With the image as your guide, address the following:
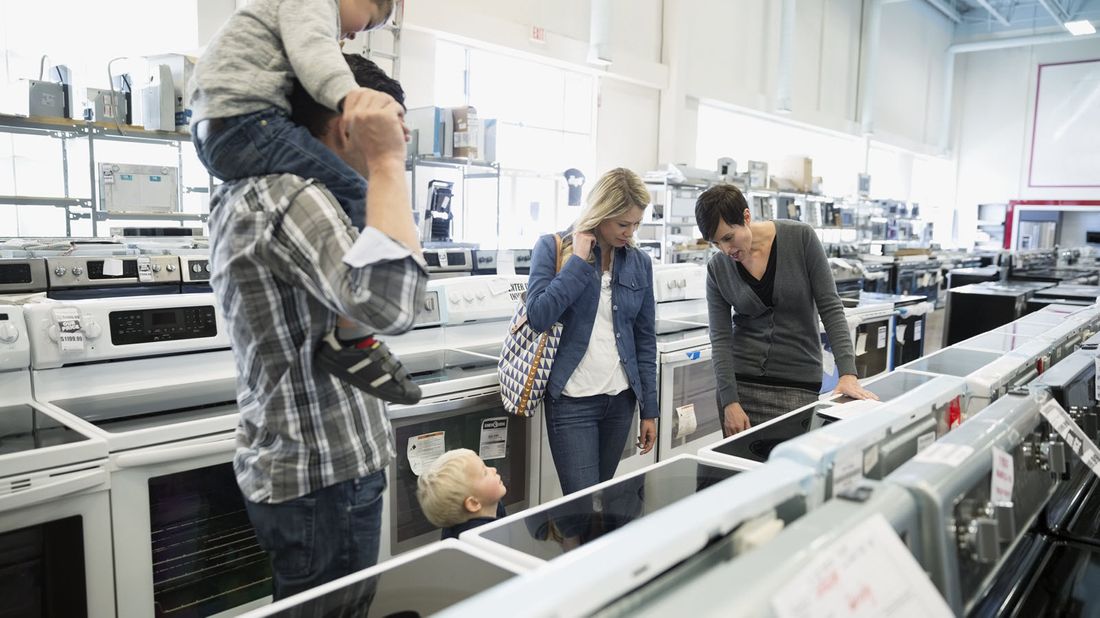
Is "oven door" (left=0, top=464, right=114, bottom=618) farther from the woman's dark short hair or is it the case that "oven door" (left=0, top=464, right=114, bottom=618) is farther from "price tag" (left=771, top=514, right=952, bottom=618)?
the woman's dark short hair

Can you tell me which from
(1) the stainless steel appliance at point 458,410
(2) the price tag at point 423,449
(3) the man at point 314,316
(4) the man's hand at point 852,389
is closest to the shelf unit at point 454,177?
(1) the stainless steel appliance at point 458,410

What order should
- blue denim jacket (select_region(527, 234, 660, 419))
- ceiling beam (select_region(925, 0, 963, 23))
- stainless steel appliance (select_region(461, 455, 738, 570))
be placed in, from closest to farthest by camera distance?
1. stainless steel appliance (select_region(461, 455, 738, 570))
2. blue denim jacket (select_region(527, 234, 660, 419))
3. ceiling beam (select_region(925, 0, 963, 23))

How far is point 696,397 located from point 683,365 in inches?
16.2

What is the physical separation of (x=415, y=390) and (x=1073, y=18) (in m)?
16.0

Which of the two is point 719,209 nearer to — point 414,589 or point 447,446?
point 447,446

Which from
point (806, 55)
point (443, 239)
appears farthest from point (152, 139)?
point (806, 55)

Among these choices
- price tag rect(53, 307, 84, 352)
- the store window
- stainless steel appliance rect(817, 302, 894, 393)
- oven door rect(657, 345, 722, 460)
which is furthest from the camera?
the store window

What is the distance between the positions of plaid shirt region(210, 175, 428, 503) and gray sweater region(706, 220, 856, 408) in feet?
5.11

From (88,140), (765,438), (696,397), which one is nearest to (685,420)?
(696,397)

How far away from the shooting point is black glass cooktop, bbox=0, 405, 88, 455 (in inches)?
66.3

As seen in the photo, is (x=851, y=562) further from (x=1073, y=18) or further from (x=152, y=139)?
(x=1073, y=18)

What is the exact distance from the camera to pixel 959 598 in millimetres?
1001

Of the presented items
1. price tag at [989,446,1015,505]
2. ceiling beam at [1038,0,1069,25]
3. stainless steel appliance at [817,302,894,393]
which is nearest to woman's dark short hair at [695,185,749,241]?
price tag at [989,446,1015,505]

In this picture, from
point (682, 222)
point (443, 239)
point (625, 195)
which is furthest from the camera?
point (682, 222)
